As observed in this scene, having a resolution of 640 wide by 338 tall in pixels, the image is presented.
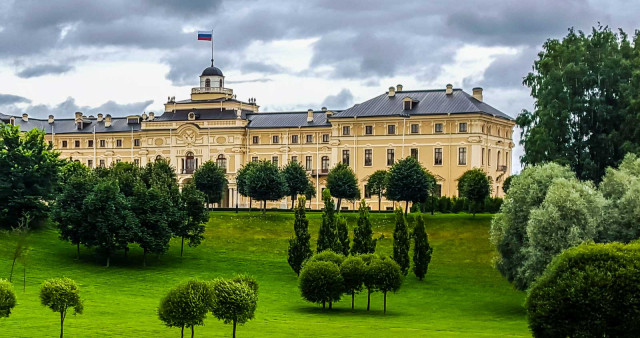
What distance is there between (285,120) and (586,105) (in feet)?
172

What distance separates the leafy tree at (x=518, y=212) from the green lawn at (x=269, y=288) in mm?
2418

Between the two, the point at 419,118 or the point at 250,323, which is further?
the point at 419,118

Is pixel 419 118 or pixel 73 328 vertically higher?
pixel 419 118

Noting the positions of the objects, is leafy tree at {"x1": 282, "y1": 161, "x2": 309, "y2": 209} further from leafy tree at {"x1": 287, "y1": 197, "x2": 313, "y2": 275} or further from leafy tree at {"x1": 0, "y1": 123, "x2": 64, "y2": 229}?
leafy tree at {"x1": 287, "y1": 197, "x2": 313, "y2": 275}

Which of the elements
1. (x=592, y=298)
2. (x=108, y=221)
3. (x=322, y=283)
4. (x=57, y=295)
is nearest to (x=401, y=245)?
(x=322, y=283)

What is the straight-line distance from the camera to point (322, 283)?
48.4 metres

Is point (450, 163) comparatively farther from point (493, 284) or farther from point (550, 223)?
point (550, 223)

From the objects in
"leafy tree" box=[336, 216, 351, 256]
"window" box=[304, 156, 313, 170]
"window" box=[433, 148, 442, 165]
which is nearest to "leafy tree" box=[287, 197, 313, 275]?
"leafy tree" box=[336, 216, 351, 256]

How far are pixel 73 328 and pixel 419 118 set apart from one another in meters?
62.1

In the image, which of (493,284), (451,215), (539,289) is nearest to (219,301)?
(539,289)

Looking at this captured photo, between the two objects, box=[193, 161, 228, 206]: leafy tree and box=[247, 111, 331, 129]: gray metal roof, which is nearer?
box=[193, 161, 228, 206]: leafy tree

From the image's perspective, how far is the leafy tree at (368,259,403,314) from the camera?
160 ft

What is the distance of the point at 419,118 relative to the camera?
9644cm

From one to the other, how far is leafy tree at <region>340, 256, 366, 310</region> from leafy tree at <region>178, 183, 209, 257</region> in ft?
60.8
